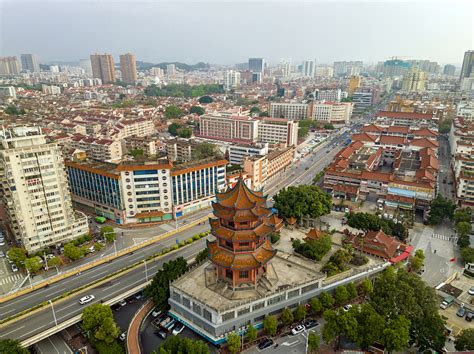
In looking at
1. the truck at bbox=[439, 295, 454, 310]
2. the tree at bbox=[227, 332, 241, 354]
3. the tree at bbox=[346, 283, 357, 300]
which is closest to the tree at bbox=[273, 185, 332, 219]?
the tree at bbox=[346, 283, 357, 300]

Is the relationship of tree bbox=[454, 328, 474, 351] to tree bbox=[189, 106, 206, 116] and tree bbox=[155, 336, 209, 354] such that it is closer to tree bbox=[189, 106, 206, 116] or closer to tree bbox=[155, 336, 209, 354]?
tree bbox=[155, 336, 209, 354]

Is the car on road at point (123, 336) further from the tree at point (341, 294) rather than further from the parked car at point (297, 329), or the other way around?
the tree at point (341, 294)

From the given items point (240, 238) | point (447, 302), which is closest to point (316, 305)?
point (240, 238)

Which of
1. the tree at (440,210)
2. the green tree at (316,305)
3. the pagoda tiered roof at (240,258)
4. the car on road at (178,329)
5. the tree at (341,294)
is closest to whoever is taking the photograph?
the pagoda tiered roof at (240,258)

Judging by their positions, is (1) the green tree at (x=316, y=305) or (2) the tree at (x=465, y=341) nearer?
(2) the tree at (x=465, y=341)

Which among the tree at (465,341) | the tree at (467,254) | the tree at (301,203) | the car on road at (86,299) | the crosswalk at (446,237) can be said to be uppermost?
the tree at (301,203)

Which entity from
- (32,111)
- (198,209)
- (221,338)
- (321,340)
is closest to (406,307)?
(321,340)

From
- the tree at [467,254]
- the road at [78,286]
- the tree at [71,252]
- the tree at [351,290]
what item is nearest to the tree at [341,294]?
the tree at [351,290]
